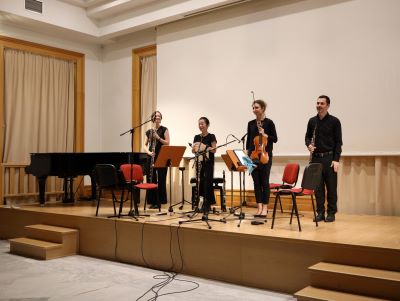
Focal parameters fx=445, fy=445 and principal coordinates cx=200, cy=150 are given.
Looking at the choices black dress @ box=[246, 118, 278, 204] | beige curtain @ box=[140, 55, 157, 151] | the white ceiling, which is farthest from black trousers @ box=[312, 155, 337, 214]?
beige curtain @ box=[140, 55, 157, 151]

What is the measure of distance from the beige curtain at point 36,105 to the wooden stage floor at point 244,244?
2.61 metres

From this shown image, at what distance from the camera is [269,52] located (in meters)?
7.24

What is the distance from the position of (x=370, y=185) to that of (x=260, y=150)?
6.28ft

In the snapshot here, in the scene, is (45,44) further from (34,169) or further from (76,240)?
(76,240)

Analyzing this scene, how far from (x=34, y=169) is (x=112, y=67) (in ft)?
11.1

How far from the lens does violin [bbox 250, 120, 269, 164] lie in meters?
5.29

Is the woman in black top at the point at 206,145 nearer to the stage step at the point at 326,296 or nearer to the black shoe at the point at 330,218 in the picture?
the black shoe at the point at 330,218

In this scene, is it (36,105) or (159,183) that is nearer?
(159,183)

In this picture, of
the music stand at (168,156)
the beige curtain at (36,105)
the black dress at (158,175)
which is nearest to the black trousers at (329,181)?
the music stand at (168,156)

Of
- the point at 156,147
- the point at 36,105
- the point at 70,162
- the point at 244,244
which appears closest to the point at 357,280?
the point at 244,244

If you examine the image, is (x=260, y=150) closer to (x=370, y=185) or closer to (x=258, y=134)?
(x=258, y=134)

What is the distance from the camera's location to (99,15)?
9.25 meters

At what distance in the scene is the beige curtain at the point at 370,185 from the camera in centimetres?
599

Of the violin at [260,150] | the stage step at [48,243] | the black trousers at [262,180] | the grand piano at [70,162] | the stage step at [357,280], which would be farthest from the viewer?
the grand piano at [70,162]
